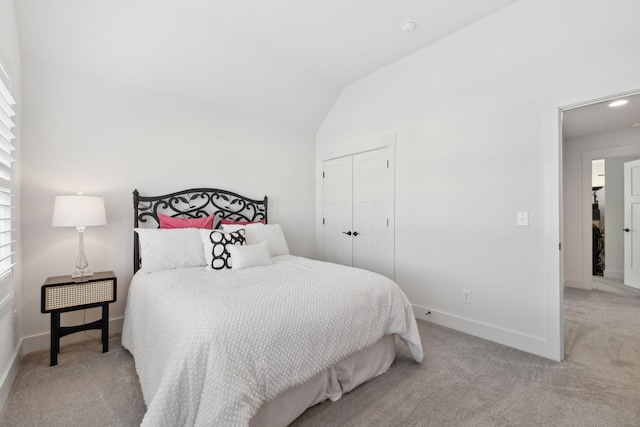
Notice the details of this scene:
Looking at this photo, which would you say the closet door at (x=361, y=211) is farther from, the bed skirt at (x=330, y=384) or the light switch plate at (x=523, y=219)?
the bed skirt at (x=330, y=384)

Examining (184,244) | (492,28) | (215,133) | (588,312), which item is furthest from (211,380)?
(588,312)

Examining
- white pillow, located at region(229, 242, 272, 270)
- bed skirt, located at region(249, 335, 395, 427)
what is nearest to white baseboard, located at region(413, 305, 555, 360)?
bed skirt, located at region(249, 335, 395, 427)

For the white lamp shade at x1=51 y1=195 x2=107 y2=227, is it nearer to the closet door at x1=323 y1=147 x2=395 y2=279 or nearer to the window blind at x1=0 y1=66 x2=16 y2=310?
the window blind at x1=0 y1=66 x2=16 y2=310

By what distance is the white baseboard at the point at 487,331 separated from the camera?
2359 mm

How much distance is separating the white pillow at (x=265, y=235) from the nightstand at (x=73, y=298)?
1088 mm

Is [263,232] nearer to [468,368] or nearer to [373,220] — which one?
[373,220]

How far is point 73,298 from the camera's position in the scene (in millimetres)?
2268

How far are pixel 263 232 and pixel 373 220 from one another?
1.33m

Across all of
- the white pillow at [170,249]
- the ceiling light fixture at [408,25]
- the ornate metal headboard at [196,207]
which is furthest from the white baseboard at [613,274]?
the white pillow at [170,249]

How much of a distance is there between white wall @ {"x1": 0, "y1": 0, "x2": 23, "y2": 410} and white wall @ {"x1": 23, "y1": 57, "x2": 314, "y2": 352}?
117mm

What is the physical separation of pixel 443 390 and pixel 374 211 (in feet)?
6.75

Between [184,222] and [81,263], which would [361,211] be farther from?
[81,263]

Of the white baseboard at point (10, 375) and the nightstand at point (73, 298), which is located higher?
the nightstand at point (73, 298)

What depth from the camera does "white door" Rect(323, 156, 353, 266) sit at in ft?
12.8
